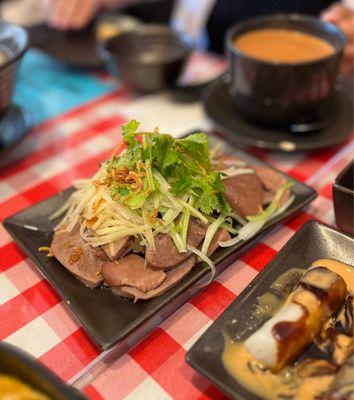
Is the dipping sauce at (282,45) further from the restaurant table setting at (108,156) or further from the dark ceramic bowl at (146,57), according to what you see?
the dark ceramic bowl at (146,57)

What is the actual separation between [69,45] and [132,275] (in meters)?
2.01

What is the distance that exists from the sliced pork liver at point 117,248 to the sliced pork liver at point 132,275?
2 cm

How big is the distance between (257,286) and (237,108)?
116 cm

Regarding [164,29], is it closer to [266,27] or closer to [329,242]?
[266,27]

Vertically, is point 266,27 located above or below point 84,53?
above

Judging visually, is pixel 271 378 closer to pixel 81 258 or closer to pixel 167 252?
pixel 167 252

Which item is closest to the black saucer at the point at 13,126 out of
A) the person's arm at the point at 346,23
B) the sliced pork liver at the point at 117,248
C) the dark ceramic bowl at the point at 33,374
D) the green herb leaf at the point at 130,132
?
the green herb leaf at the point at 130,132

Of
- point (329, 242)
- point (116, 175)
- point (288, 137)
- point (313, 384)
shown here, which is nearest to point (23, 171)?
point (116, 175)

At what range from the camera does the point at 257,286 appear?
1.23m

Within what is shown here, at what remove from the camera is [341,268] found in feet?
4.19

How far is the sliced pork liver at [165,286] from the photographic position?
1.26 meters

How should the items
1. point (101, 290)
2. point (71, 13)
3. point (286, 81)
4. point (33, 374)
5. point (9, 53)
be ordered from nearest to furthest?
point (33, 374) < point (101, 290) < point (286, 81) < point (9, 53) < point (71, 13)

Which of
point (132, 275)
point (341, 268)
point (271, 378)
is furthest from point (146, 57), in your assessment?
point (271, 378)

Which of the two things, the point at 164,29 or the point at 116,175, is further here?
the point at 164,29
